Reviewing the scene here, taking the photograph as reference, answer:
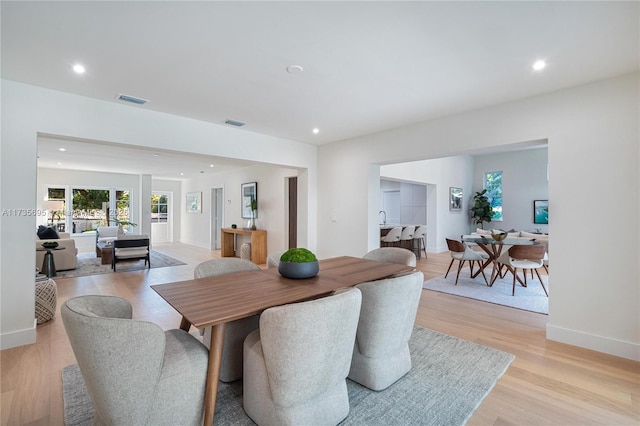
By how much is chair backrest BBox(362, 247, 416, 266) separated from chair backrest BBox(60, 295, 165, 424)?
2.15 metres

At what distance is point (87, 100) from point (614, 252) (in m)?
5.28

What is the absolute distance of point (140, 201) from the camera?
375 inches

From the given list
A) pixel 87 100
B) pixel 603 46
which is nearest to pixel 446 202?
pixel 603 46

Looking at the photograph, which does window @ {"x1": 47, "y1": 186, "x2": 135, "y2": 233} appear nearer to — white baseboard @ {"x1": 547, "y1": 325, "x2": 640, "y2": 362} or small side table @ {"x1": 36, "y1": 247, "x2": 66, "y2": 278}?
small side table @ {"x1": 36, "y1": 247, "x2": 66, "y2": 278}

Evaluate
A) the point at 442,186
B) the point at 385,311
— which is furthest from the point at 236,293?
the point at 442,186

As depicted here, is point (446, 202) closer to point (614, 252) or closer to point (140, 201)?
point (614, 252)

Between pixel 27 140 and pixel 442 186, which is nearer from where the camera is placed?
pixel 27 140

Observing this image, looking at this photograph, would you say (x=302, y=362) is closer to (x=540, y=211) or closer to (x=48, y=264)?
(x=48, y=264)

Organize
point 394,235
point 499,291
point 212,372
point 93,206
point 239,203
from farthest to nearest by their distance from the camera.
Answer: point 93,206 < point 239,203 < point 394,235 < point 499,291 < point 212,372

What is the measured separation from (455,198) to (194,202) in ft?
28.7

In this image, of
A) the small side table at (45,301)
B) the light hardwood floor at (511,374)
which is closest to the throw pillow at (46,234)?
the small side table at (45,301)

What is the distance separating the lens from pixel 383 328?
1944 millimetres

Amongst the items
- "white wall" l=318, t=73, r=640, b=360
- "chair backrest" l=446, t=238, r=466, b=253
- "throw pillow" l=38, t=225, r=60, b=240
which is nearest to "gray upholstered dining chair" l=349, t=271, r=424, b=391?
"white wall" l=318, t=73, r=640, b=360

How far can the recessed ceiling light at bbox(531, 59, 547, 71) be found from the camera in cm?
238
